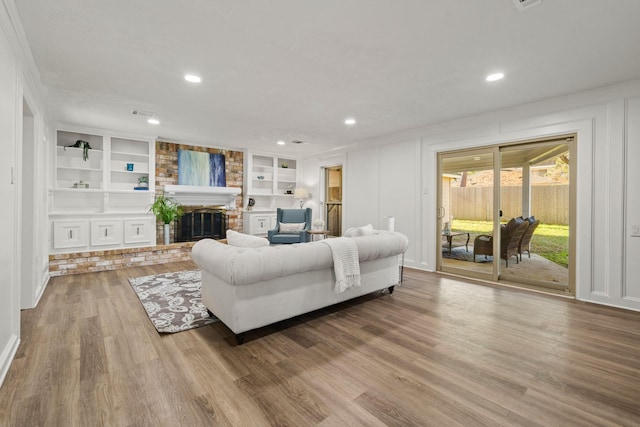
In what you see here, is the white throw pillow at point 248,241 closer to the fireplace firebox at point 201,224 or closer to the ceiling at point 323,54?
the ceiling at point 323,54

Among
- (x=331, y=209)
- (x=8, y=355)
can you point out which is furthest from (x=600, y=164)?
(x=8, y=355)

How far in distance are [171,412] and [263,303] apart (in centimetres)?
100

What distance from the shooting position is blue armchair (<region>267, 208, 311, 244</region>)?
6031 mm

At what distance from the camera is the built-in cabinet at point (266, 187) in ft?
23.8

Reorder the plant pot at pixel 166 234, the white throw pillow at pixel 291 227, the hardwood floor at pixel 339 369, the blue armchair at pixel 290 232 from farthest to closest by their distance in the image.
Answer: the white throw pillow at pixel 291 227 → the blue armchair at pixel 290 232 → the plant pot at pixel 166 234 → the hardwood floor at pixel 339 369

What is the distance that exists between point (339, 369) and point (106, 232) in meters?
5.15

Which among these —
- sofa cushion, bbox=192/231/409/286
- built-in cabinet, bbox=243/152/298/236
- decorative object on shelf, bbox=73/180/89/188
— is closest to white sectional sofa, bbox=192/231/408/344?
sofa cushion, bbox=192/231/409/286

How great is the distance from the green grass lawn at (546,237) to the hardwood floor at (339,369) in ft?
3.51

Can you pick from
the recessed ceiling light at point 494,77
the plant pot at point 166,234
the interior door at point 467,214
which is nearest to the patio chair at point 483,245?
the interior door at point 467,214

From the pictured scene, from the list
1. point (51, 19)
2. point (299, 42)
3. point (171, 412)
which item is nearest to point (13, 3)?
point (51, 19)

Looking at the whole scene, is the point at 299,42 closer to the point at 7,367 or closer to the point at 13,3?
the point at 13,3

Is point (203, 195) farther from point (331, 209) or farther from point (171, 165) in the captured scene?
point (331, 209)

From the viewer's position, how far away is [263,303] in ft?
Result: 8.13

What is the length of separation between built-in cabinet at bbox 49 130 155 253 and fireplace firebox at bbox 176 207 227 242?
2.38 feet
